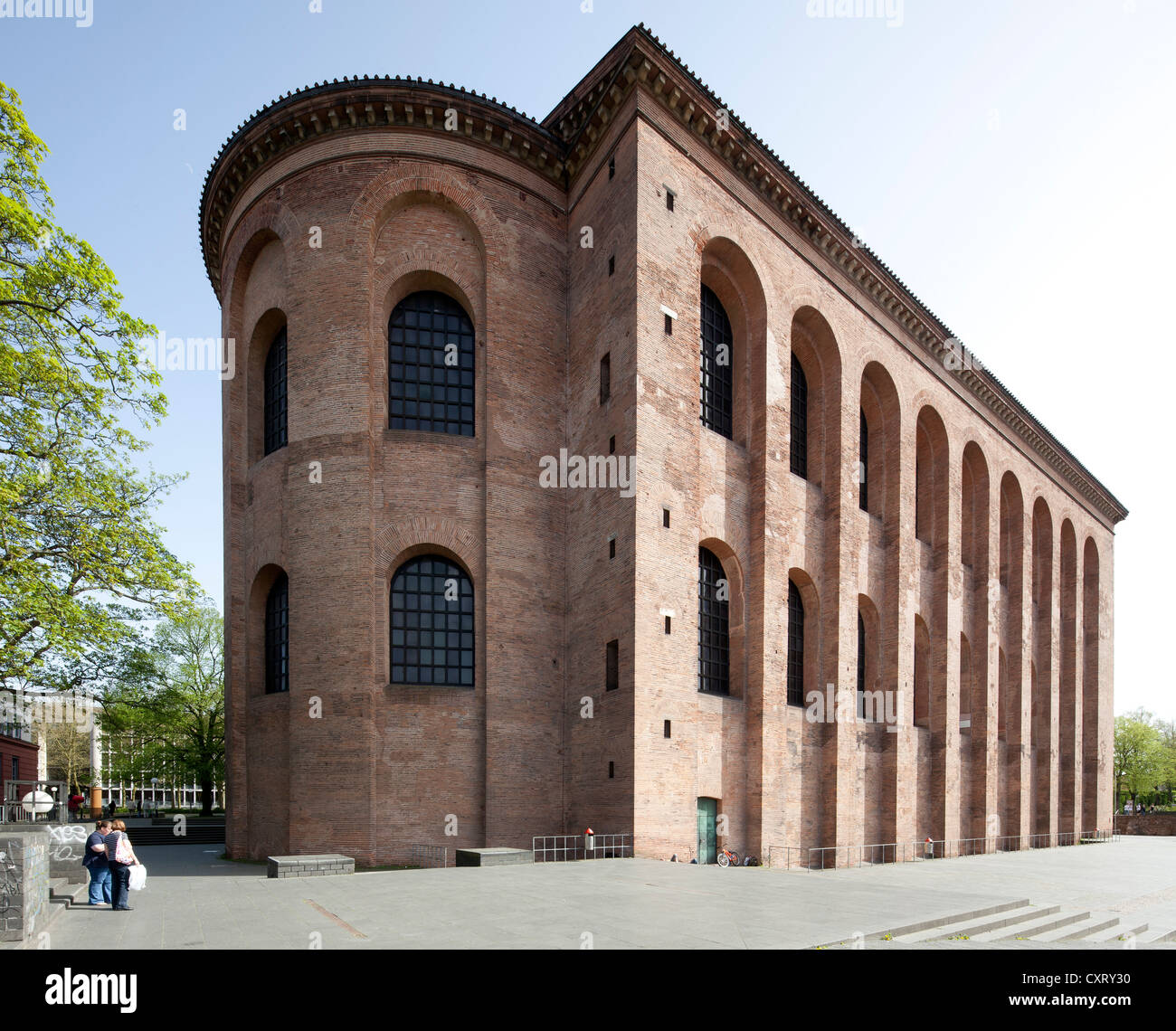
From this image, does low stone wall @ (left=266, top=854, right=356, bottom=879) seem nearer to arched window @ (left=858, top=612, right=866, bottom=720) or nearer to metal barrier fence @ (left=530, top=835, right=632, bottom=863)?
metal barrier fence @ (left=530, top=835, right=632, bottom=863)

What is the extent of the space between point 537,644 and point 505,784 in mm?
3248

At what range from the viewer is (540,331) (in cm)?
2183

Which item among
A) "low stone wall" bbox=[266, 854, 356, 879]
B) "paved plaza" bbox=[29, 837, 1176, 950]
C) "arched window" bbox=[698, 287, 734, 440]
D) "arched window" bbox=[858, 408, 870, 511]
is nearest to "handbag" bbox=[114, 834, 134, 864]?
"paved plaza" bbox=[29, 837, 1176, 950]

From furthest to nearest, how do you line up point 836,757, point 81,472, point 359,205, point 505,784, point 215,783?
point 215,783, point 836,757, point 359,205, point 505,784, point 81,472

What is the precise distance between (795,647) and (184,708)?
30535 millimetres

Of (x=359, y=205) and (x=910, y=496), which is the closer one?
(x=359, y=205)

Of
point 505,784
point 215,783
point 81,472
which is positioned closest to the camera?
point 81,472

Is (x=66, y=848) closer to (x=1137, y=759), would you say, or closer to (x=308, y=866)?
(x=308, y=866)

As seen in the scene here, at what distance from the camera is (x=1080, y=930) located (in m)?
12.8

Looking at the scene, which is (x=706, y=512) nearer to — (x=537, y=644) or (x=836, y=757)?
(x=537, y=644)

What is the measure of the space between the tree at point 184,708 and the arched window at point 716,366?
26086mm

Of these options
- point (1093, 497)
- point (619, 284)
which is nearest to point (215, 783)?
point (619, 284)

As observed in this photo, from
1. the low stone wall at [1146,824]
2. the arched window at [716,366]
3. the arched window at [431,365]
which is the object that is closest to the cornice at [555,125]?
the arched window at [716,366]
